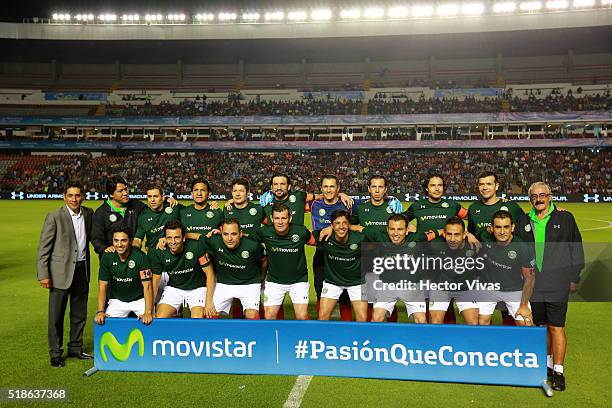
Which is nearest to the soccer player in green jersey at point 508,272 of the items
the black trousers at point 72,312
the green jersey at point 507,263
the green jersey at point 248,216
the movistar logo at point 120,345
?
the green jersey at point 507,263

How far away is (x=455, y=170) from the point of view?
41.5 meters

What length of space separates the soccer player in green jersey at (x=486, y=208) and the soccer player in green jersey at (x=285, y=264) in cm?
210

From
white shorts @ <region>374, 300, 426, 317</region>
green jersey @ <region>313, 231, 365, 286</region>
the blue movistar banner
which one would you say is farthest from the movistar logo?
white shorts @ <region>374, 300, 426, 317</region>

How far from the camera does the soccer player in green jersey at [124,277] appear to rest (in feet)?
19.8

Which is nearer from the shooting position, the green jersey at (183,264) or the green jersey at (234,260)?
the green jersey at (183,264)

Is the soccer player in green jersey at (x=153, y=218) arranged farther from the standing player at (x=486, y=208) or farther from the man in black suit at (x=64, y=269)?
the standing player at (x=486, y=208)

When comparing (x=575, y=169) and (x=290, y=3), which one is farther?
(x=290, y=3)

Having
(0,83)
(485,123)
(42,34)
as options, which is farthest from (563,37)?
(0,83)

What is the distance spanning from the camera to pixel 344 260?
6.35m

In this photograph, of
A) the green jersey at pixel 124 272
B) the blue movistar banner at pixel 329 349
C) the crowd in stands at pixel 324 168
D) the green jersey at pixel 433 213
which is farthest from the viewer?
the crowd in stands at pixel 324 168

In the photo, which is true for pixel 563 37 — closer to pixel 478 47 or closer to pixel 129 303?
pixel 478 47

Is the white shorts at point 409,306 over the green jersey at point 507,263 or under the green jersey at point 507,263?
A: under

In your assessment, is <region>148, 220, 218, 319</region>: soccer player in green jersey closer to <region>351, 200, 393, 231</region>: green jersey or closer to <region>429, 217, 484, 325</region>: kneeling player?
<region>351, 200, 393, 231</region>: green jersey

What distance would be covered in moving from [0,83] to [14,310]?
176 ft
